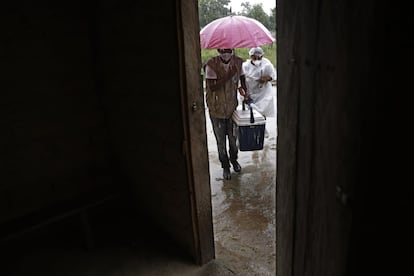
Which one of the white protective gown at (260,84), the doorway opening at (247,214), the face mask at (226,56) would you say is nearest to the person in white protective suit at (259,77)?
the white protective gown at (260,84)

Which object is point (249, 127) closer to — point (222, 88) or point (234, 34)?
point (222, 88)

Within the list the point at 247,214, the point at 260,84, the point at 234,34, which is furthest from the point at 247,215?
the point at 260,84

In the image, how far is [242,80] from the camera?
3.79m

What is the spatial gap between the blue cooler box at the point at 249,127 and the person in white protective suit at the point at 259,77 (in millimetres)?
876

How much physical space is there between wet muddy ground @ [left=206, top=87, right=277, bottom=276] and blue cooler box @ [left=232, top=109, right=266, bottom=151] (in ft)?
1.29

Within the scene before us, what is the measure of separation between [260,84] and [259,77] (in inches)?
4.4

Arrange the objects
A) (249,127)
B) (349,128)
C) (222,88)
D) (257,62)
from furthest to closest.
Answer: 1. (257,62)
2. (249,127)
3. (222,88)
4. (349,128)

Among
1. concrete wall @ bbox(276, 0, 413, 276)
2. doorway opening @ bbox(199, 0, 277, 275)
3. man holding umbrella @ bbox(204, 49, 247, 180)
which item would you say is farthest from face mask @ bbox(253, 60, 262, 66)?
concrete wall @ bbox(276, 0, 413, 276)

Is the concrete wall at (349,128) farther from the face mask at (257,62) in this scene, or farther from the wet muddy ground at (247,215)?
the face mask at (257,62)

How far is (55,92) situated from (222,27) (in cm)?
216

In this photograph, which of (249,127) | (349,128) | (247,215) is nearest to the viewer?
(349,128)

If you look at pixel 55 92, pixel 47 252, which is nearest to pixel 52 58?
pixel 55 92

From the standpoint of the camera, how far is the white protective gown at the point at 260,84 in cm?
464

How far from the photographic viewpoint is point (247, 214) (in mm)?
3025
